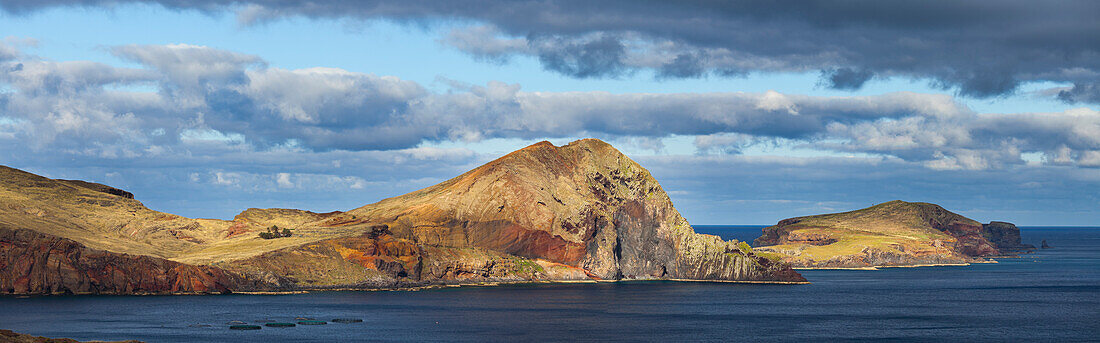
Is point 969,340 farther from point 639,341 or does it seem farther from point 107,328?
point 107,328

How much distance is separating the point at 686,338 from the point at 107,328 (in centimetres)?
10431

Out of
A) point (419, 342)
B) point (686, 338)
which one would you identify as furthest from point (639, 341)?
point (419, 342)

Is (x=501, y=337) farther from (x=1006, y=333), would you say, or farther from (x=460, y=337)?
(x=1006, y=333)

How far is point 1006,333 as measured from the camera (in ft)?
656

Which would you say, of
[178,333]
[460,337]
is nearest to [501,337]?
[460,337]

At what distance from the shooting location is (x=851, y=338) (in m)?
191

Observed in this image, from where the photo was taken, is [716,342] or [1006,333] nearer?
[716,342]

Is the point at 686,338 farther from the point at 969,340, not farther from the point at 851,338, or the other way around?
the point at 969,340

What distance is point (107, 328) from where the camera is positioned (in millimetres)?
190000

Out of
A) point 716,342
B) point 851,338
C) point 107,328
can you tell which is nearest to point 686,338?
point 716,342

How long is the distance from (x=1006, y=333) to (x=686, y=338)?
62385 mm

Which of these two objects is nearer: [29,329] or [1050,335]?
[29,329]

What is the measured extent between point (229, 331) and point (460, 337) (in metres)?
41.3

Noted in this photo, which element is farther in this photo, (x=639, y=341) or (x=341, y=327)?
(x=341, y=327)
